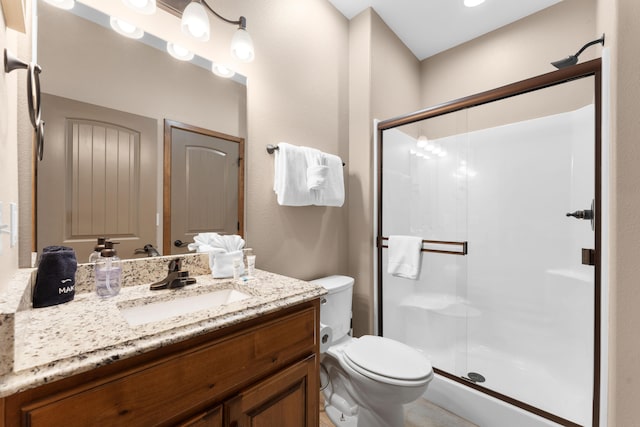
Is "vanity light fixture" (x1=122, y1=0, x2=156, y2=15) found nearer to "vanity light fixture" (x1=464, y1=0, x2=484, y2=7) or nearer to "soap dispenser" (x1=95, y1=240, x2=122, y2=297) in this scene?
"soap dispenser" (x1=95, y1=240, x2=122, y2=297)

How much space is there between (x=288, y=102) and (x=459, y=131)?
44.5 inches

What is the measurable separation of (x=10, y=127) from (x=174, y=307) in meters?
0.72

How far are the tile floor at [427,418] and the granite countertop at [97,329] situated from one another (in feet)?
3.53

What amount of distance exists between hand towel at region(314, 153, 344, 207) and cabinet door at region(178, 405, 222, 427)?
3.85 ft

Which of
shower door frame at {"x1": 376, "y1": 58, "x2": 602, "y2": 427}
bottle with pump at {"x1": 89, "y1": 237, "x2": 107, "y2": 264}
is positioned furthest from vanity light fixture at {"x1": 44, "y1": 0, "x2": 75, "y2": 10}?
shower door frame at {"x1": 376, "y1": 58, "x2": 602, "y2": 427}

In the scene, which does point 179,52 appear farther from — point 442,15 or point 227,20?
point 442,15

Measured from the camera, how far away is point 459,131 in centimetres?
177

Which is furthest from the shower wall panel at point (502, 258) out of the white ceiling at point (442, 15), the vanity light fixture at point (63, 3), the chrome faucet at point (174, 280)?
the vanity light fixture at point (63, 3)

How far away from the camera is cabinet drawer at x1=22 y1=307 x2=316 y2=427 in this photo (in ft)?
1.61

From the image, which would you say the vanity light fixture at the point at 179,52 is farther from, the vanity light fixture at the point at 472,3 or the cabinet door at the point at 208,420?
the vanity light fixture at the point at 472,3

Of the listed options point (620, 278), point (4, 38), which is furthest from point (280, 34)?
point (620, 278)

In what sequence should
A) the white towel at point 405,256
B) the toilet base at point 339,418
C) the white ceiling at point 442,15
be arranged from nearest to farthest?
the toilet base at point 339,418 < the white towel at point 405,256 < the white ceiling at point 442,15

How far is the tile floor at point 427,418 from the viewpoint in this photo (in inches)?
59.4

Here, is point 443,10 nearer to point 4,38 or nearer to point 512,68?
point 512,68
